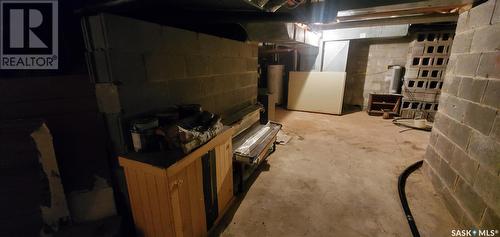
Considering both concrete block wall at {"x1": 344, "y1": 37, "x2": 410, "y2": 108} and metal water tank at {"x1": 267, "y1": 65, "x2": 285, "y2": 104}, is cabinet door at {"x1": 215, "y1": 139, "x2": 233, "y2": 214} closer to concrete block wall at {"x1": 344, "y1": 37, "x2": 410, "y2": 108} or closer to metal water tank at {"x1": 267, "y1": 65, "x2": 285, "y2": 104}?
metal water tank at {"x1": 267, "y1": 65, "x2": 285, "y2": 104}

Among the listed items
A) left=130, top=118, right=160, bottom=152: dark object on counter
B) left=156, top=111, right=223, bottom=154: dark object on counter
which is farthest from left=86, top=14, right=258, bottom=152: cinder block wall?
left=156, top=111, right=223, bottom=154: dark object on counter

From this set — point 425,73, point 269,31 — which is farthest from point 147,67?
point 425,73

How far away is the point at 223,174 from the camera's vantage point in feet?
5.46

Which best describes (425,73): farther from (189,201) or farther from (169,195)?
(169,195)

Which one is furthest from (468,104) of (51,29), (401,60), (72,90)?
(401,60)

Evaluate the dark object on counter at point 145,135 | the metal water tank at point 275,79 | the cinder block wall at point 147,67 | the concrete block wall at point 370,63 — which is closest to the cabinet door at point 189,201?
the dark object on counter at point 145,135

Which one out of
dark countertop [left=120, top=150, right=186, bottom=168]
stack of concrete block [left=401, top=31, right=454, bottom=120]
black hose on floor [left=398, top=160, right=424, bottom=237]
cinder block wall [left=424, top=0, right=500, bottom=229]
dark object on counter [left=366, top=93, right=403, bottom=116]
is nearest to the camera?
dark countertop [left=120, top=150, right=186, bottom=168]

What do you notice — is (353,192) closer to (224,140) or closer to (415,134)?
(224,140)

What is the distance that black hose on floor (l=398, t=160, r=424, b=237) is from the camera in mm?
1560

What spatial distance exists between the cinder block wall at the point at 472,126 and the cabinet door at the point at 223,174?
1768 millimetres

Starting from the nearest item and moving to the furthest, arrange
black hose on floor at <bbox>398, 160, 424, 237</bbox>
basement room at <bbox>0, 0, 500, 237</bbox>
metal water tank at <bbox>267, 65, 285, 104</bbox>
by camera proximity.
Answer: basement room at <bbox>0, 0, 500, 237</bbox> → black hose on floor at <bbox>398, 160, 424, 237</bbox> → metal water tank at <bbox>267, 65, 285, 104</bbox>

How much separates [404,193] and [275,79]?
4.06 m

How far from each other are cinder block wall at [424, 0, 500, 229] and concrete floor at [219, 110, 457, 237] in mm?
232

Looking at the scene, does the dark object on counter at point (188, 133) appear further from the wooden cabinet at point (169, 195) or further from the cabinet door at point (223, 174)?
the cabinet door at point (223, 174)
